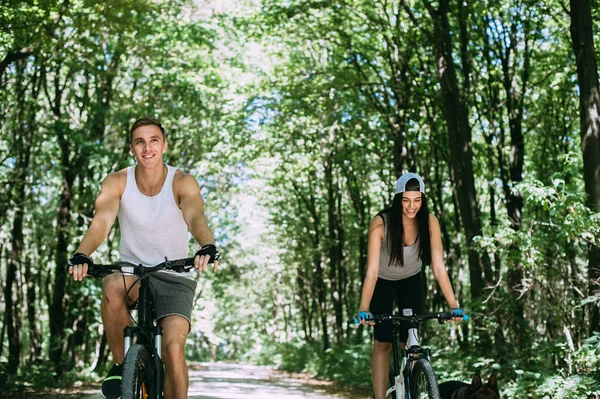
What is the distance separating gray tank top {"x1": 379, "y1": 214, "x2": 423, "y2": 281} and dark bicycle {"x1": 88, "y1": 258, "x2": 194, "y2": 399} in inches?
85.1

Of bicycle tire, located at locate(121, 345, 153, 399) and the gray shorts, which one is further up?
the gray shorts

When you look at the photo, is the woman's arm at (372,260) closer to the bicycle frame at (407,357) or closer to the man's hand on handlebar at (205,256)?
the bicycle frame at (407,357)

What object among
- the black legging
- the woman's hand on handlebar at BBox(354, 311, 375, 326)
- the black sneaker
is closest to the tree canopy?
the black legging

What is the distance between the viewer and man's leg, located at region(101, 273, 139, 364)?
4.61m

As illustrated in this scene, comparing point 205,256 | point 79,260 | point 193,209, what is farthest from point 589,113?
point 79,260

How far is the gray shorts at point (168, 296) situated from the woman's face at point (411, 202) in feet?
6.66

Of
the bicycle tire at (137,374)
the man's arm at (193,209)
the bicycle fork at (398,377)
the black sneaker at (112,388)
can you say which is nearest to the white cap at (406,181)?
the bicycle fork at (398,377)

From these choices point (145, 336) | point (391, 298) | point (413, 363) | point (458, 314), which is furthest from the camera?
point (391, 298)

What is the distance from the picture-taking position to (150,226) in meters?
4.75

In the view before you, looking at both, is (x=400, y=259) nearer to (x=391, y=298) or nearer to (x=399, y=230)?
(x=399, y=230)

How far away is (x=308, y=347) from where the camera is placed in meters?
31.4

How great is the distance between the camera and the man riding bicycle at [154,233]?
4602 millimetres

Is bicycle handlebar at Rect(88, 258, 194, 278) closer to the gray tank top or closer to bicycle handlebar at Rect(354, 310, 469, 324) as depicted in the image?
bicycle handlebar at Rect(354, 310, 469, 324)

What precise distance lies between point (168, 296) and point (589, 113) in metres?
7.03
